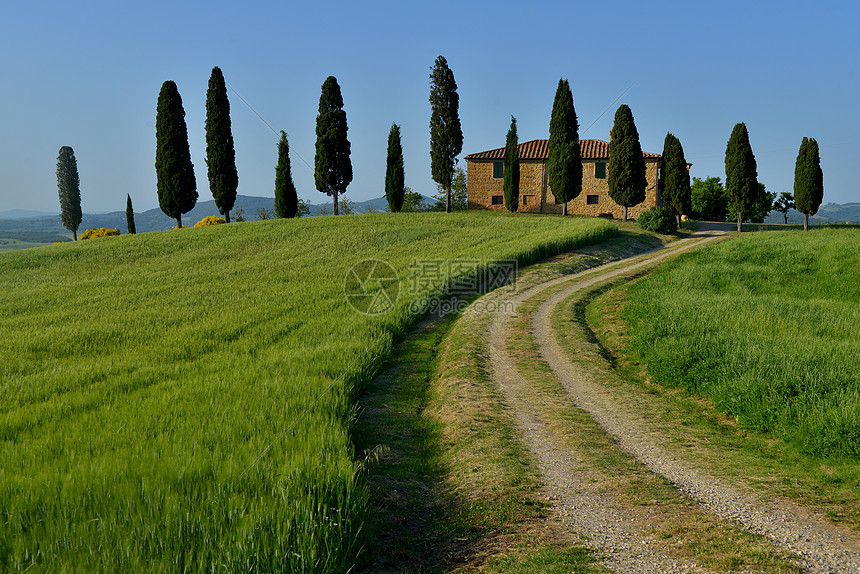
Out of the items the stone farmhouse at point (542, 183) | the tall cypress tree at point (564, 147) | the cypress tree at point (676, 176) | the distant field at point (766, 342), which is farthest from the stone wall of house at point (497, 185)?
the distant field at point (766, 342)

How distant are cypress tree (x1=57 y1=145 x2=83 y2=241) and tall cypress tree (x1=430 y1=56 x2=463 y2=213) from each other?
2268 inches

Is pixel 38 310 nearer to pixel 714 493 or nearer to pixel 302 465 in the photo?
pixel 302 465

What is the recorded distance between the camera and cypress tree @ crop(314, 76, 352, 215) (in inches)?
2319

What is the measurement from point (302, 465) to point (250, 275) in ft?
81.7

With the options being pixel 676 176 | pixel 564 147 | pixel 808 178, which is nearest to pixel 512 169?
pixel 564 147

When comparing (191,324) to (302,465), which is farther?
(191,324)

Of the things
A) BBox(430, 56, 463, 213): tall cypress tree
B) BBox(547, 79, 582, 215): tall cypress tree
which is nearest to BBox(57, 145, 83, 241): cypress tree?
BBox(430, 56, 463, 213): tall cypress tree

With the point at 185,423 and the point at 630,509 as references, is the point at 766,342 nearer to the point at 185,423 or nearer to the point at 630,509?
the point at 630,509

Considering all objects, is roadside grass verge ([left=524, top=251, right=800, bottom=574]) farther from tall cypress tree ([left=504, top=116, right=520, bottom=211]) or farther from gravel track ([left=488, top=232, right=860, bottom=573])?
tall cypress tree ([left=504, top=116, right=520, bottom=211])

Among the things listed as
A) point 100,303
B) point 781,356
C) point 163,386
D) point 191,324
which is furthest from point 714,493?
point 100,303

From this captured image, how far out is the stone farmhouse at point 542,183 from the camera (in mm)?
62344

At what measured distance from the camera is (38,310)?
23.0m

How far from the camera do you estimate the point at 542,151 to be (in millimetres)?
64500

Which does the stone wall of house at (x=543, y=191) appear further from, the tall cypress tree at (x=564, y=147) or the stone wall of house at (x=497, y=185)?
the tall cypress tree at (x=564, y=147)
